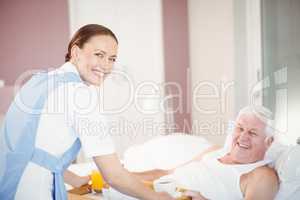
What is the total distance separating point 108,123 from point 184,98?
0.29 m

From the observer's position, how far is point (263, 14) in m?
1.33

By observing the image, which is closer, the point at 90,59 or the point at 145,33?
the point at 90,59

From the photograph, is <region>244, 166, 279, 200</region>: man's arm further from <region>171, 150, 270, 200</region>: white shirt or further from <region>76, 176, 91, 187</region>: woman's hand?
<region>76, 176, 91, 187</region>: woman's hand

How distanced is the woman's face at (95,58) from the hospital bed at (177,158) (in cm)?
28

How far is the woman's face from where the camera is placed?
119 centimetres

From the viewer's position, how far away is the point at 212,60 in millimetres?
1338

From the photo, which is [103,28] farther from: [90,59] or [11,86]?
[11,86]

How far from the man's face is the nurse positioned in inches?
11.2

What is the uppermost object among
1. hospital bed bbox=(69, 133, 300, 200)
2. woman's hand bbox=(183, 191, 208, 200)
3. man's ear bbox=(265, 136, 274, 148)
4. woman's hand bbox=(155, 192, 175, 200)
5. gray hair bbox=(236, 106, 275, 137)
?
gray hair bbox=(236, 106, 275, 137)

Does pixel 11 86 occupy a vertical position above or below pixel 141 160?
above

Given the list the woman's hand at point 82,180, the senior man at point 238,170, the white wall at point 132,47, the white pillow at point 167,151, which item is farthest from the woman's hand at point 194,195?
the woman's hand at point 82,180

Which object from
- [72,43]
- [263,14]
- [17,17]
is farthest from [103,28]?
[263,14]

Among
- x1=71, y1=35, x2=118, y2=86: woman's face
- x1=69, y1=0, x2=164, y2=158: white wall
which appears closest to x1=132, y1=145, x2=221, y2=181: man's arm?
x1=69, y1=0, x2=164, y2=158: white wall

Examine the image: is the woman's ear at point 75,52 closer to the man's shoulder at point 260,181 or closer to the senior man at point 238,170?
the senior man at point 238,170
